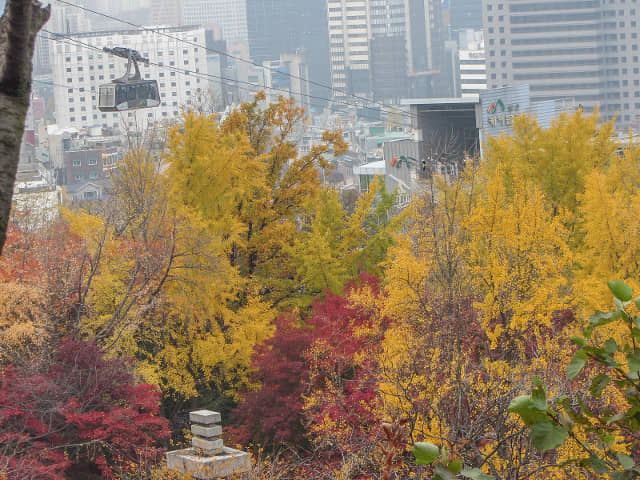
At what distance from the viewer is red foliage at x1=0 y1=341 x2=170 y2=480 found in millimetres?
13336

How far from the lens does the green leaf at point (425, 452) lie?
7.50ft

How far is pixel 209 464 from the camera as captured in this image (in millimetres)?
13883

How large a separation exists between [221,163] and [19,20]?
21053 mm

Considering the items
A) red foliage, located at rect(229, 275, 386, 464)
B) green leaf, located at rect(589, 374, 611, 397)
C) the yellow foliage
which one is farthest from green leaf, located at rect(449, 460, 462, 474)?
the yellow foliage

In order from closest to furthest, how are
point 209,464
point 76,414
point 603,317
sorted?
point 603,317
point 76,414
point 209,464

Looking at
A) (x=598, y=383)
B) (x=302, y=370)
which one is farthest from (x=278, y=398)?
(x=598, y=383)

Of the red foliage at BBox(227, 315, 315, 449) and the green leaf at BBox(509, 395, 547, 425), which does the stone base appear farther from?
the green leaf at BBox(509, 395, 547, 425)

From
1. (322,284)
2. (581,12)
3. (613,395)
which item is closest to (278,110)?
(322,284)

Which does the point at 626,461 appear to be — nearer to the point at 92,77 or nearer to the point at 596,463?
the point at 596,463

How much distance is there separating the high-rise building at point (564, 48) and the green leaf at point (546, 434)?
484 feet

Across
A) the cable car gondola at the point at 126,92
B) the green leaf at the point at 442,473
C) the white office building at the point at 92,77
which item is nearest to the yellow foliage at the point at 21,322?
the cable car gondola at the point at 126,92

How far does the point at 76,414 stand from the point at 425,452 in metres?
12.1

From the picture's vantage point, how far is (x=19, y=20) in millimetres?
2947

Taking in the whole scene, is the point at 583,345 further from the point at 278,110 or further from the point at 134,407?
the point at 278,110
